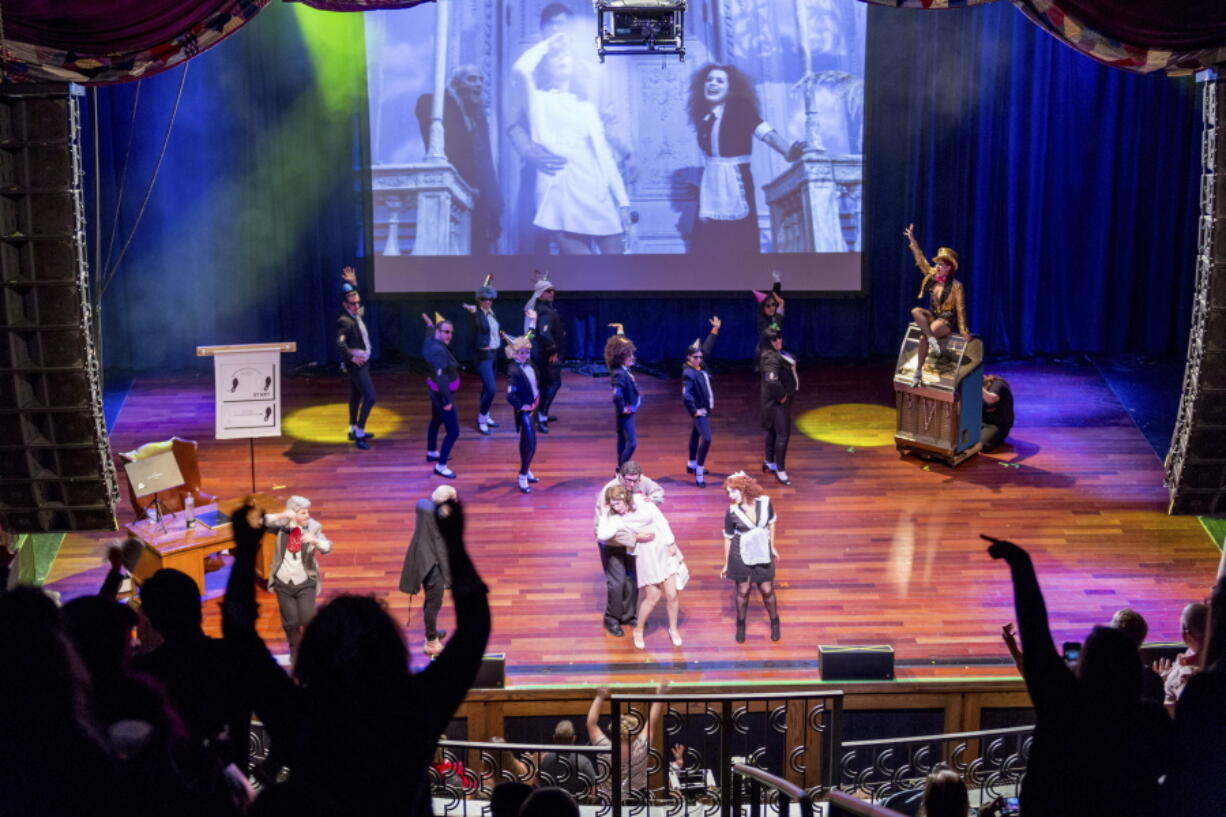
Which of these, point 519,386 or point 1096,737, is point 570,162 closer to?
point 519,386

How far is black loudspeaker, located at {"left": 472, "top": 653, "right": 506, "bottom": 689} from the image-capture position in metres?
7.20

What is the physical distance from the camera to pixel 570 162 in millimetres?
13727

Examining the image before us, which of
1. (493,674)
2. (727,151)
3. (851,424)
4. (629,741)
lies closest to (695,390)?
(851,424)

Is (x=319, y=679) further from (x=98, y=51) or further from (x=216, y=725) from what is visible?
(x=98, y=51)

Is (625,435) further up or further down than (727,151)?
further down

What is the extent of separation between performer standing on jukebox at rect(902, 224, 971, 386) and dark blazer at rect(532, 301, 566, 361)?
3.05 meters

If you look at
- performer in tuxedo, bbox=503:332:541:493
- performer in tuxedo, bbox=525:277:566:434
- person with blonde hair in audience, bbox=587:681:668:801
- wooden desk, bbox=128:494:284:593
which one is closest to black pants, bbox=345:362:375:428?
performer in tuxedo, bbox=525:277:566:434

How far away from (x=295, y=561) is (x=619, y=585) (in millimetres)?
1918

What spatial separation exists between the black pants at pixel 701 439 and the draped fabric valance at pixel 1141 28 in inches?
137

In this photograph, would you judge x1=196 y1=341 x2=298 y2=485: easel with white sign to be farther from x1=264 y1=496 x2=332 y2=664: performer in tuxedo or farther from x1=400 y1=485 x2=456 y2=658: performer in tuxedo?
x1=400 y1=485 x2=456 y2=658: performer in tuxedo

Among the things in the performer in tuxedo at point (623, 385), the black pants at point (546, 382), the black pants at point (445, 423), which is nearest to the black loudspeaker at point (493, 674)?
the performer in tuxedo at point (623, 385)

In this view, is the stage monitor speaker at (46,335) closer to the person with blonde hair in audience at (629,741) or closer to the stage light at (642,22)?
the person with blonde hair in audience at (629,741)

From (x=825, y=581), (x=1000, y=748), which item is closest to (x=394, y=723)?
(x=1000, y=748)

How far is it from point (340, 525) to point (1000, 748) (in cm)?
480
